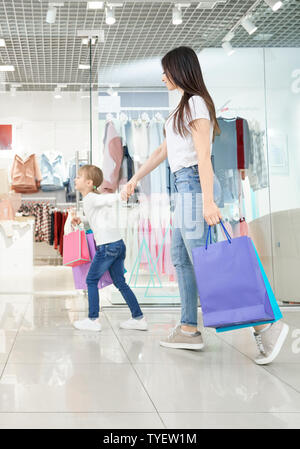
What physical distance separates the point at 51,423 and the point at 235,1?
3465 mm

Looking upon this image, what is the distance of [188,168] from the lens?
2.29 meters

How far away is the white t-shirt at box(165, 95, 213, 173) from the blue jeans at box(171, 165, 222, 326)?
3 cm

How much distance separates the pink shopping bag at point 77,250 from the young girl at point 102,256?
1.01 ft

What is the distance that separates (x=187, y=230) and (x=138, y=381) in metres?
0.72

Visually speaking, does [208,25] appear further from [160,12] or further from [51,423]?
[51,423]

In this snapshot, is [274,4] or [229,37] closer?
[274,4]

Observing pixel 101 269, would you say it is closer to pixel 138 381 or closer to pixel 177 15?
pixel 138 381

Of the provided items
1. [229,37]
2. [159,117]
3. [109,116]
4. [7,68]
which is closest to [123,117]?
[109,116]

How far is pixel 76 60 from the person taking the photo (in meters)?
5.32

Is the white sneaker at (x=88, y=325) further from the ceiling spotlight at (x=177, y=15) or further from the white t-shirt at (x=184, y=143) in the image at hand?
the ceiling spotlight at (x=177, y=15)

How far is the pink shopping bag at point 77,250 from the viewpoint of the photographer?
3.35 m

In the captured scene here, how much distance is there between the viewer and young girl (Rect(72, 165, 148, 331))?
2898 mm

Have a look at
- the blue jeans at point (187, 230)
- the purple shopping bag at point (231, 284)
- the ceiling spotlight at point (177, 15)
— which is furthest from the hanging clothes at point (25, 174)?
the purple shopping bag at point (231, 284)

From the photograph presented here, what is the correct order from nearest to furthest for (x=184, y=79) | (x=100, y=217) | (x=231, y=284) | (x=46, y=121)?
(x=231, y=284) → (x=184, y=79) → (x=100, y=217) → (x=46, y=121)
